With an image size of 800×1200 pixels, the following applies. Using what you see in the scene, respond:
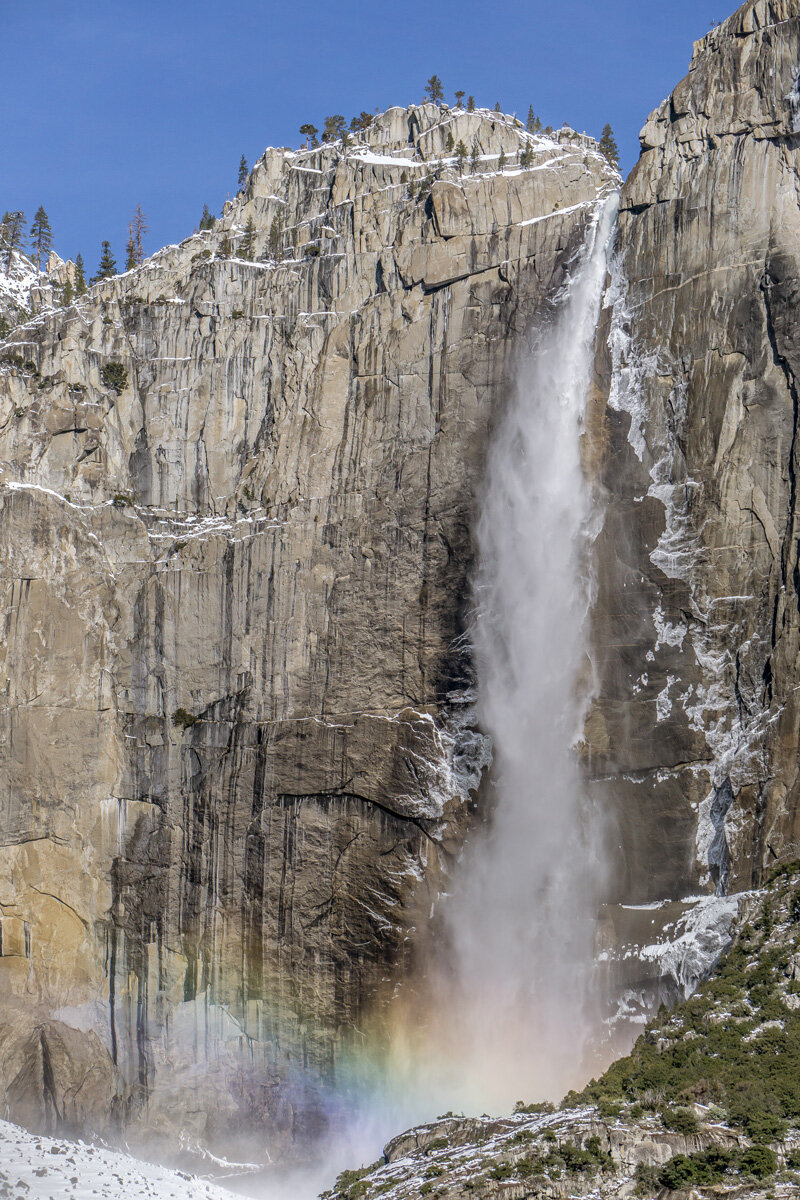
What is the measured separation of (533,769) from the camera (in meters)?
57.3

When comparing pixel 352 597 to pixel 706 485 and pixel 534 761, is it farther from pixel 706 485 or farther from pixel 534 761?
pixel 706 485

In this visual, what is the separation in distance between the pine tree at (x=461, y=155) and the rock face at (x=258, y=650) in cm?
80

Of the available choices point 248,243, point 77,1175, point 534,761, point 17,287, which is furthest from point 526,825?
point 17,287

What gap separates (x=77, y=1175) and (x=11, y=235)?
8491 cm

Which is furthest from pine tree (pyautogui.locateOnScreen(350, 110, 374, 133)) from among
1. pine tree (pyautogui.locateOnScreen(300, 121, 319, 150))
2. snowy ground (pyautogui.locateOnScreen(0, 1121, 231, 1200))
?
snowy ground (pyautogui.locateOnScreen(0, 1121, 231, 1200))

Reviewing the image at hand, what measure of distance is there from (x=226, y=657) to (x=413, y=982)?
1665 centimetres

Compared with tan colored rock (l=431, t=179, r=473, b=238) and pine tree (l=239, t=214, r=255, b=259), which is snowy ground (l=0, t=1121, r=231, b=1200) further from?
pine tree (l=239, t=214, r=255, b=259)

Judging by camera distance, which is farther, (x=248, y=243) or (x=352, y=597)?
(x=248, y=243)

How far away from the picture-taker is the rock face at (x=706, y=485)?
51344 millimetres

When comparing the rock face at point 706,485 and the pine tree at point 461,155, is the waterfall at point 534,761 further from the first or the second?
the pine tree at point 461,155

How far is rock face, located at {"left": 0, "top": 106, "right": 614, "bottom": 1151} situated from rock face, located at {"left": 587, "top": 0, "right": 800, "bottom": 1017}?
587cm

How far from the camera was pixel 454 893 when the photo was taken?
58.0m

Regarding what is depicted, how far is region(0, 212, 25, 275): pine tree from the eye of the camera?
360ft

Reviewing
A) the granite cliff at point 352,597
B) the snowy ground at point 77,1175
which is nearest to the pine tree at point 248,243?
the granite cliff at point 352,597
